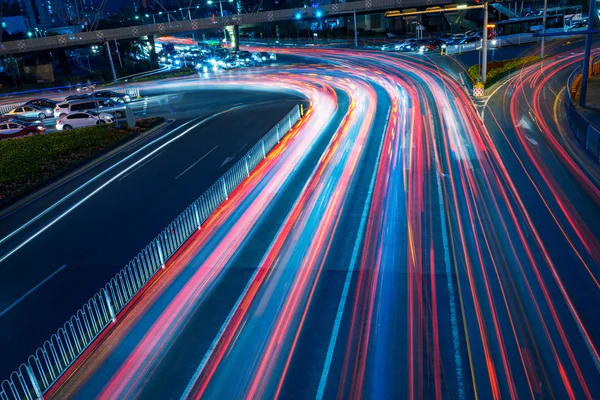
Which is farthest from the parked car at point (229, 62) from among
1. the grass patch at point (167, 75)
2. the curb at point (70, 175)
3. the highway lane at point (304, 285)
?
the highway lane at point (304, 285)

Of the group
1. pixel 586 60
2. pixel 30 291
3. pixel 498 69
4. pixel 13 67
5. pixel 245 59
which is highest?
pixel 13 67

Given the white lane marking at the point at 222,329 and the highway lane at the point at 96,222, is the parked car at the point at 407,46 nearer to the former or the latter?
the highway lane at the point at 96,222

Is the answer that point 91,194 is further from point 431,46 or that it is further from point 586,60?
point 431,46

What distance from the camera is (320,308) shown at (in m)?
10.3

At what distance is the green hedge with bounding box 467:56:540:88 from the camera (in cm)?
3450

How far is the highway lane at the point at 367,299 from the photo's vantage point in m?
8.27

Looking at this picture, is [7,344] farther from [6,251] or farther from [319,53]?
[319,53]

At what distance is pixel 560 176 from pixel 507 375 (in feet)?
36.6

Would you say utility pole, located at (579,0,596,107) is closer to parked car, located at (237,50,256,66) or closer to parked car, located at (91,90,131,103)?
parked car, located at (91,90,131,103)

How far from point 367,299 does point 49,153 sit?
19103 mm

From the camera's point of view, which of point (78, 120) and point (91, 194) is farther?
point (78, 120)

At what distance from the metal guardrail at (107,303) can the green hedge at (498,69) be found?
21.7 metres

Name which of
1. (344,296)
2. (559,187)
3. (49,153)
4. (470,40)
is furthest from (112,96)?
(470,40)

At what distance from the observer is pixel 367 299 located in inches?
413
